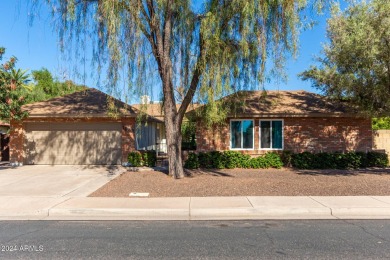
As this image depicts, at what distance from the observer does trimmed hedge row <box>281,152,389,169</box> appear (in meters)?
15.9

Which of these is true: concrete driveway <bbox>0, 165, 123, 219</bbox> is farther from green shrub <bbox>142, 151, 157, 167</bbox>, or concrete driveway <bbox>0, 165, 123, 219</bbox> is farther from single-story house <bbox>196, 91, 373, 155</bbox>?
single-story house <bbox>196, 91, 373, 155</bbox>

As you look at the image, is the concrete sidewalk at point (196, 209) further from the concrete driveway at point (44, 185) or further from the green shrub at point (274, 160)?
the green shrub at point (274, 160)

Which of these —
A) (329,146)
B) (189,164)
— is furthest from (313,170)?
(189,164)

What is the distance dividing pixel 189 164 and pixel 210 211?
823 cm

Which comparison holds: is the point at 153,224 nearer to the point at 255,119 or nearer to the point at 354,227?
the point at 354,227

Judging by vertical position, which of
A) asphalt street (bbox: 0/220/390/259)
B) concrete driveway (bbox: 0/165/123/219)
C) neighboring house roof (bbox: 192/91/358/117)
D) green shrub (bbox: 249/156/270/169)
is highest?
neighboring house roof (bbox: 192/91/358/117)

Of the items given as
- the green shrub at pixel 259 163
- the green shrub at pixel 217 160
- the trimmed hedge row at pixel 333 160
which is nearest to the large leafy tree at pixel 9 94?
the green shrub at pixel 217 160

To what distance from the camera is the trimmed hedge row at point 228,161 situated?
628 inches

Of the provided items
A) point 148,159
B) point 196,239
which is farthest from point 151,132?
point 196,239

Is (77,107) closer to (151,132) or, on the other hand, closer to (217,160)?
(151,132)

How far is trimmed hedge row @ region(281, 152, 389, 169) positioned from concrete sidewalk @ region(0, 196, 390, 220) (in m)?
7.34

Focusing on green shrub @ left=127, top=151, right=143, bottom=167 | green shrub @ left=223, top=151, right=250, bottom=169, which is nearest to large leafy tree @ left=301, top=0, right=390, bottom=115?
green shrub @ left=223, top=151, right=250, bottom=169

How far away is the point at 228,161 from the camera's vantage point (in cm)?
1596

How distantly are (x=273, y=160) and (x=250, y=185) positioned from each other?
214 inches
